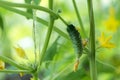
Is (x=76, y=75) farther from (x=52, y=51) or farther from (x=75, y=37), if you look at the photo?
(x=75, y=37)

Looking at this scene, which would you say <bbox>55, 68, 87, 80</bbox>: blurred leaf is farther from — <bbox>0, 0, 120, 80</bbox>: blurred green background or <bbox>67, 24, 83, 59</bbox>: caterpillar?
<bbox>67, 24, 83, 59</bbox>: caterpillar

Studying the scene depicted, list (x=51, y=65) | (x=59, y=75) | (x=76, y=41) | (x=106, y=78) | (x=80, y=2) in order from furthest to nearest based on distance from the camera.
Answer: (x=80, y=2) → (x=106, y=78) → (x=51, y=65) → (x=59, y=75) → (x=76, y=41)

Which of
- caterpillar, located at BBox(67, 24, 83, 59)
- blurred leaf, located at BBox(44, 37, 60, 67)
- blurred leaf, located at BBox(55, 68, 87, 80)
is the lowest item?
blurred leaf, located at BBox(55, 68, 87, 80)

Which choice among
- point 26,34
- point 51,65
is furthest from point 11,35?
point 51,65

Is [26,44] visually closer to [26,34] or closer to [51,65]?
[26,34]

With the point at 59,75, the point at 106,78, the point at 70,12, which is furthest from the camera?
the point at 70,12

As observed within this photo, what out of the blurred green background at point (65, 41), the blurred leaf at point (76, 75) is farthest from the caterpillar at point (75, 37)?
the blurred leaf at point (76, 75)

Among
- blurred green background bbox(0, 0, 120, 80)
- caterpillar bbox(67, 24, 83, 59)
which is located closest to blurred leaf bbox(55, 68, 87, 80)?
blurred green background bbox(0, 0, 120, 80)

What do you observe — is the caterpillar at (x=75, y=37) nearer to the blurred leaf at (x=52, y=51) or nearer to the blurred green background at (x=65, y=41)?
the blurred green background at (x=65, y=41)
